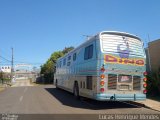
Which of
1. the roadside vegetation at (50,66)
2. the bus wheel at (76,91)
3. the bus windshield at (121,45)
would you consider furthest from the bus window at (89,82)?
the roadside vegetation at (50,66)

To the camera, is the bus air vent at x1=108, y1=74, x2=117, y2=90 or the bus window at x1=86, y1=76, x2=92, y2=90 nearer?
the bus air vent at x1=108, y1=74, x2=117, y2=90

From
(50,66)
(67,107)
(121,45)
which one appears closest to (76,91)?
(67,107)

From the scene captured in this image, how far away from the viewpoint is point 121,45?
1427 cm

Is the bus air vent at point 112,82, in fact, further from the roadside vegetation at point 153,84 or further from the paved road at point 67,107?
the roadside vegetation at point 153,84

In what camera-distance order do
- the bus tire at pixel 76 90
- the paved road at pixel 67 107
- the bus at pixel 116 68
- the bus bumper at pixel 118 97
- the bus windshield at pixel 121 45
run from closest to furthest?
the paved road at pixel 67 107 → the bus bumper at pixel 118 97 → the bus at pixel 116 68 → the bus windshield at pixel 121 45 → the bus tire at pixel 76 90

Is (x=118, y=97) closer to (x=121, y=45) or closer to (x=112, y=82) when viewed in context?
(x=112, y=82)

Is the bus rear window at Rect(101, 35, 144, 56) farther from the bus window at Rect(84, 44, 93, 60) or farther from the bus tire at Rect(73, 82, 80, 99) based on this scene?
the bus tire at Rect(73, 82, 80, 99)

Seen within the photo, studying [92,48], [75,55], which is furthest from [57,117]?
[75,55]

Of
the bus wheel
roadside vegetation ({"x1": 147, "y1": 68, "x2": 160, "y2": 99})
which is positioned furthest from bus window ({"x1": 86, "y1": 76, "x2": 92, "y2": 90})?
roadside vegetation ({"x1": 147, "y1": 68, "x2": 160, "y2": 99})

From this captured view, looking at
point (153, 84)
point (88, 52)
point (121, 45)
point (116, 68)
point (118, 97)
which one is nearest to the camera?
point (118, 97)

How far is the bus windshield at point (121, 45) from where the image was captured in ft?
45.9

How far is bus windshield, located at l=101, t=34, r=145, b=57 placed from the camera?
45.9ft

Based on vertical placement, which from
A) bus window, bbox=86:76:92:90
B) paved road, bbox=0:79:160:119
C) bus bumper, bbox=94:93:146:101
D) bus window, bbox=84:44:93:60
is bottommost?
paved road, bbox=0:79:160:119

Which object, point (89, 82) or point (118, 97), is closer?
point (118, 97)
